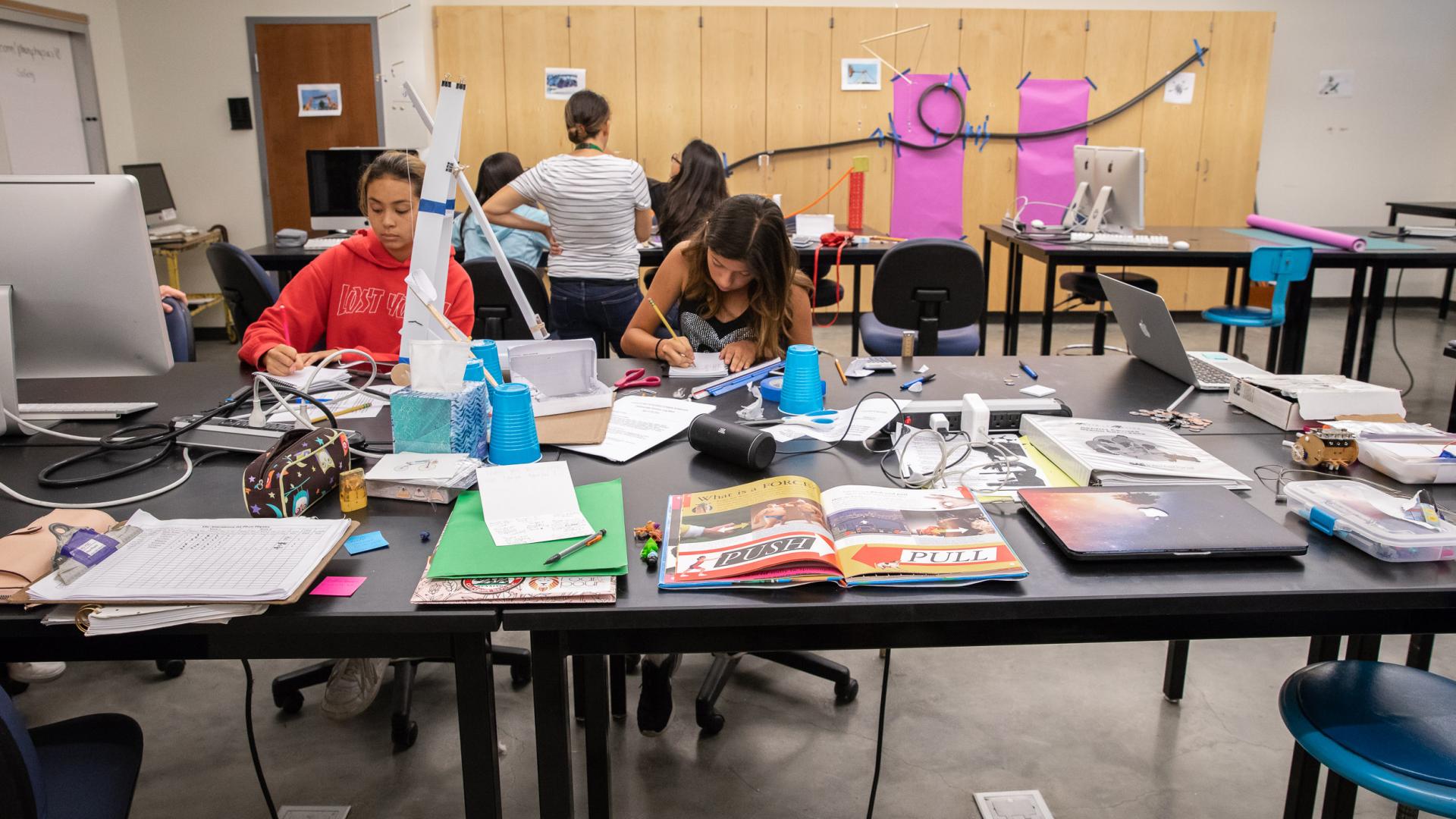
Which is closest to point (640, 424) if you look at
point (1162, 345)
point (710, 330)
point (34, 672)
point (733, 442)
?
point (733, 442)

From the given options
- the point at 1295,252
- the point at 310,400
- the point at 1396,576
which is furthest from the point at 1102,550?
the point at 1295,252

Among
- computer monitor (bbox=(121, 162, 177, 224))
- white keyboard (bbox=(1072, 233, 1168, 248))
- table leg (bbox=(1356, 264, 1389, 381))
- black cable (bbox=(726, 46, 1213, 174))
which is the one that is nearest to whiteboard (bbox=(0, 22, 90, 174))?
computer monitor (bbox=(121, 162, 177, 224))

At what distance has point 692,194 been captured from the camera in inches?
154

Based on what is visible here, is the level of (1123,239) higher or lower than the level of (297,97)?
lower

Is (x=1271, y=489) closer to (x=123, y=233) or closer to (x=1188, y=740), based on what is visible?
(x=1188, y=740)

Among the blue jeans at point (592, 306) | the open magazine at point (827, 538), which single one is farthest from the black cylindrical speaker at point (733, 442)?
the blue jeans at point (592, 306)

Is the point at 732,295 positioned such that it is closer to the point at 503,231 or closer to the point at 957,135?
the point at 503,231

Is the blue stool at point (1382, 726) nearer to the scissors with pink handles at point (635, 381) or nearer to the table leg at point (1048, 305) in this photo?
the scissors with pink handles at point (635, 381)

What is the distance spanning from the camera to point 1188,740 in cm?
200

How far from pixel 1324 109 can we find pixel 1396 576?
6585mm

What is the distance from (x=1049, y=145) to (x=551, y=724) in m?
5.88

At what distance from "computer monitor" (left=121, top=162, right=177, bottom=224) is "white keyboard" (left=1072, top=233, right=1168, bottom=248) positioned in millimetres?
5035

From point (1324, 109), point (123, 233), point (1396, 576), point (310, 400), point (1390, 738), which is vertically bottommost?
point (1390, 738)

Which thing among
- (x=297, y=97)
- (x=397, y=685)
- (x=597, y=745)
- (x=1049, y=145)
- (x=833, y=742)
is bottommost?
(x=833, y=742)
